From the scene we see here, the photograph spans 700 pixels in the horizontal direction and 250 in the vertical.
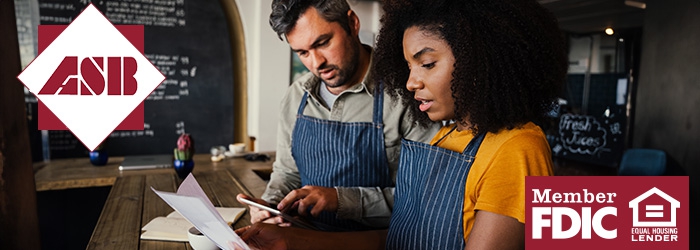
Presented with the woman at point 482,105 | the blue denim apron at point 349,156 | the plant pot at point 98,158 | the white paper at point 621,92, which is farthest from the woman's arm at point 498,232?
the white paper at point 621,92

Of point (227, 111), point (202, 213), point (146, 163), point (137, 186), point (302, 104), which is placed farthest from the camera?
point (227, 111)

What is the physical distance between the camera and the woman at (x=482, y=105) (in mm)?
848

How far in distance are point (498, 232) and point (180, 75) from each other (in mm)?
3102

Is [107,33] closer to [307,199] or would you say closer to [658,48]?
[307,199]

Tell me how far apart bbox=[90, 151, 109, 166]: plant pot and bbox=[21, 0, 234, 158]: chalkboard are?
2.44 feet

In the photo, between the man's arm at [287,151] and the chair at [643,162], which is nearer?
the man's arm at [287,151]

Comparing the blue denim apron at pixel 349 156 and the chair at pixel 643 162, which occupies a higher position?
the blue denim apron at pixel 349 156

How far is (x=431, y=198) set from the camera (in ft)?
3.36

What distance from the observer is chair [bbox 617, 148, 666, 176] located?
2518 millimetres

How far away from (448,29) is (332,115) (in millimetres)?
672

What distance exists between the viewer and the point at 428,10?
101 cm

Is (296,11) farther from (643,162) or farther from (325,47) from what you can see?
(643,162)

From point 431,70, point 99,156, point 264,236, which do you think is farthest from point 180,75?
point 431,70

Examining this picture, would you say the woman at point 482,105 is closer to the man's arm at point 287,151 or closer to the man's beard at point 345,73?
the man's beard at point 345,73
